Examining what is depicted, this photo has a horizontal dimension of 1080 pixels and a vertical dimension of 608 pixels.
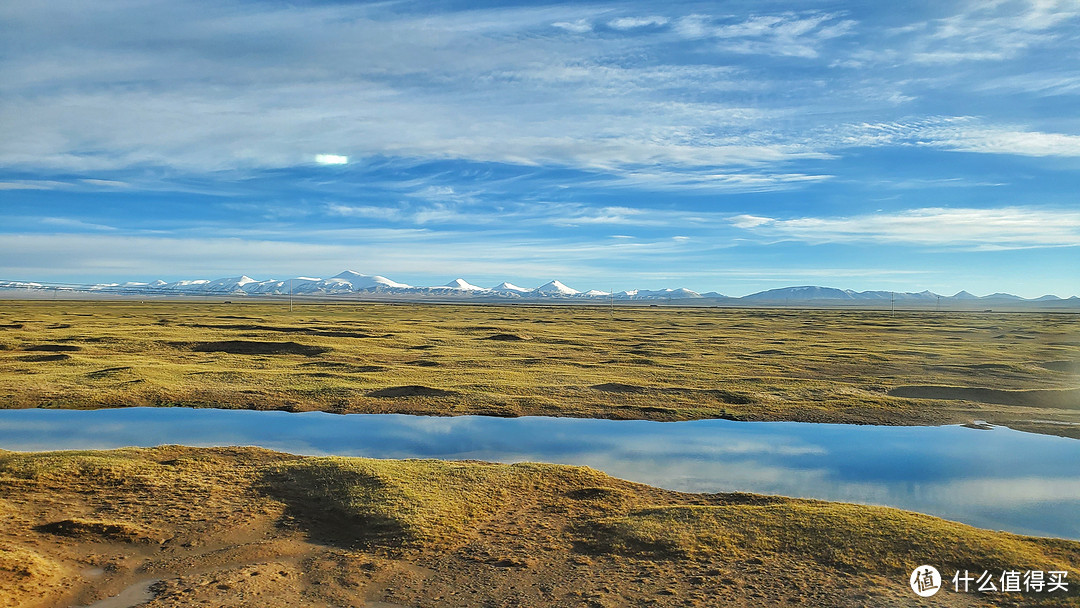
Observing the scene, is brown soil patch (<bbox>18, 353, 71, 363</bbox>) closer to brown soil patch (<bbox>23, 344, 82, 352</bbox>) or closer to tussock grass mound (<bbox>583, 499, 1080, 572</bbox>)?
brown soil patch (<bbox>23, 344, 82, 352</bbox>)

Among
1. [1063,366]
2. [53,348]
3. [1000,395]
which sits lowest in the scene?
[1000,395]

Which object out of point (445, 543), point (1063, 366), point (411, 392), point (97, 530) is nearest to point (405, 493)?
point (445, 543)

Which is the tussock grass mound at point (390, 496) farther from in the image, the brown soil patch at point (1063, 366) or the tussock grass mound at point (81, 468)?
the brown soil patch at point (1063, 366)

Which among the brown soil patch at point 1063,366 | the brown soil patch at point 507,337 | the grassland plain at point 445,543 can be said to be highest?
the brown soil patch at point 507,337

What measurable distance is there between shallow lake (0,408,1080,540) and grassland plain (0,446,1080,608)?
7.75 feet

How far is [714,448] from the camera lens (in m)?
21.0

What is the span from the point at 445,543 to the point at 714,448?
37.1ft

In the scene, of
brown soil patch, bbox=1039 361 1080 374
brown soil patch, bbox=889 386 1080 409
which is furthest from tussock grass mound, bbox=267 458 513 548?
brown soil patch, bbox=1039 361 1080 374

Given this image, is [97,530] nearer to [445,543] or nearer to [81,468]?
[81,468]

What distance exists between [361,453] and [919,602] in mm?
14482

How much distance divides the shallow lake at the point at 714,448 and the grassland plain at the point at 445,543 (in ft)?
7.75

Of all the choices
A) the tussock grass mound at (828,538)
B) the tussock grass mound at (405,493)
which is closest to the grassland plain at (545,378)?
the tussock grass mound at (405,493)

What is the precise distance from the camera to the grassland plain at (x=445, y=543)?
10.2 metres

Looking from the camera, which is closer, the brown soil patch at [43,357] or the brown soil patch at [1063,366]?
the brown soil patch at [43,357]
